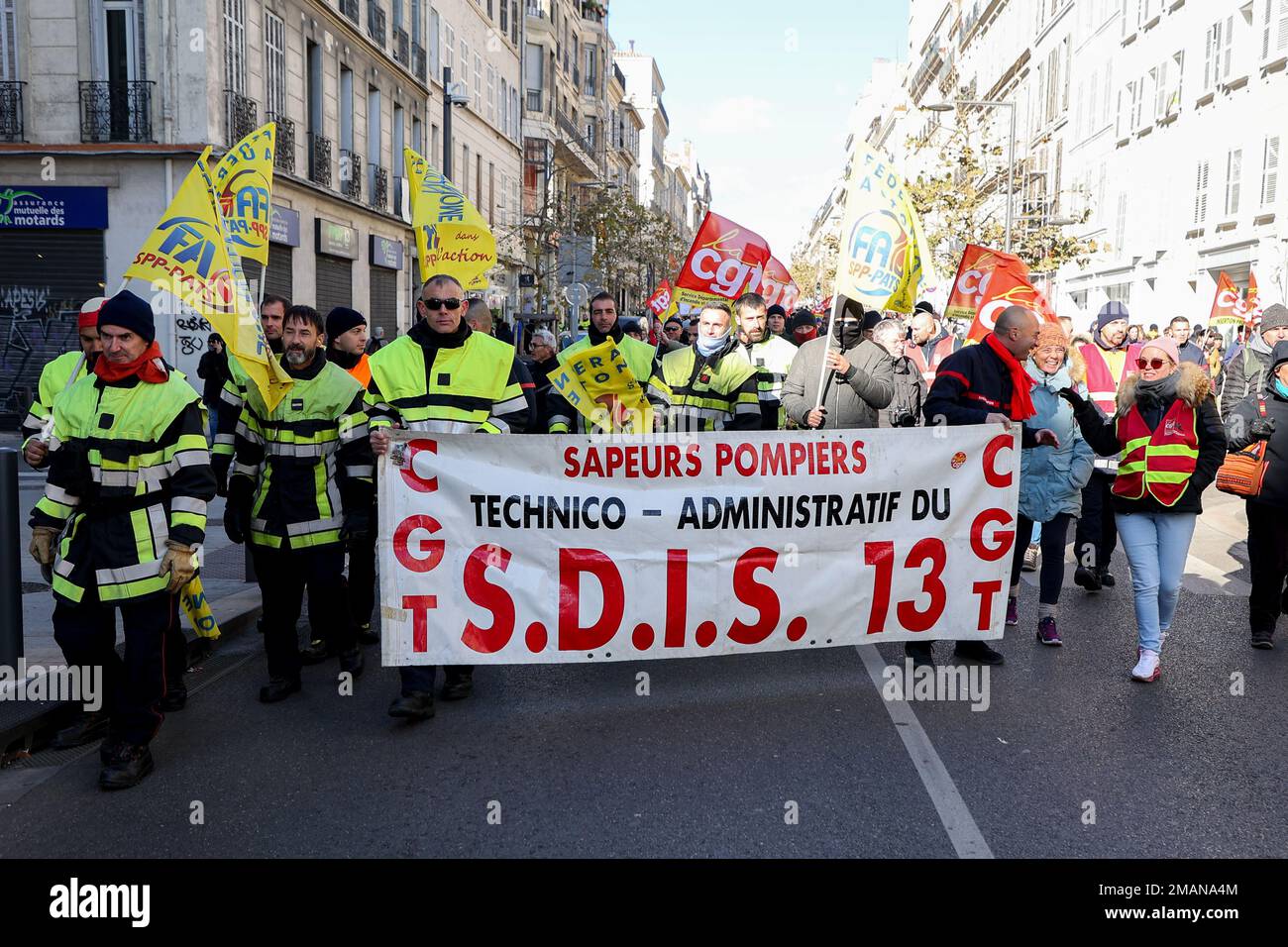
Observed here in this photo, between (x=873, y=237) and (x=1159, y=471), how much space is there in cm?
208

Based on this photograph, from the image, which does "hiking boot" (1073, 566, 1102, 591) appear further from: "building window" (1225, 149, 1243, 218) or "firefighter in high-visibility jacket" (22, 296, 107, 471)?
"building window" (1225, 149, 1243, 218)

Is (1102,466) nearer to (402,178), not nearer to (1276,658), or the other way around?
(1276,658)

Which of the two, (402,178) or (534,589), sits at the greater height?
(402,178)

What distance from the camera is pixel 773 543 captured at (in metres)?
5.86

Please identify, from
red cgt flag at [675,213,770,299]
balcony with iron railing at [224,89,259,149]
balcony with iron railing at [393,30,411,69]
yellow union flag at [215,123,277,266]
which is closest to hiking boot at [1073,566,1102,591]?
red cgt flag at [675,213,770,299]

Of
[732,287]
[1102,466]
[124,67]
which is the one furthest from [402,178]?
[1102,466]

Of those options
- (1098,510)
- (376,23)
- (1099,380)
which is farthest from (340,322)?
(376,23)

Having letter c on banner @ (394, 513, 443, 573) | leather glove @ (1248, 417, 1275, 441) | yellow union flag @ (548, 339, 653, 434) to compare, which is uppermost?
yellow union flag @ (548, 339, 653, 434)

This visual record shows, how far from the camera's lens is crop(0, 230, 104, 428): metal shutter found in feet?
62.3

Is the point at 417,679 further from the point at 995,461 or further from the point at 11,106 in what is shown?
the point at 11,106

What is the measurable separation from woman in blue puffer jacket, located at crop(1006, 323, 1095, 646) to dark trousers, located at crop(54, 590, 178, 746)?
4.50 metres

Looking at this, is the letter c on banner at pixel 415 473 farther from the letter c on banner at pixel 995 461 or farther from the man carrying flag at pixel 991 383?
the letter c on banner at pixel 995 461

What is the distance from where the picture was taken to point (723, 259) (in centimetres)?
1051

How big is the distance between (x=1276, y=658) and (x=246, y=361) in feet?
19.1
